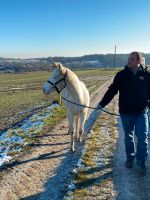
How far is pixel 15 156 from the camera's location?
9109mm

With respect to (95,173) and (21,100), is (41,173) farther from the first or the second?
(21,100)

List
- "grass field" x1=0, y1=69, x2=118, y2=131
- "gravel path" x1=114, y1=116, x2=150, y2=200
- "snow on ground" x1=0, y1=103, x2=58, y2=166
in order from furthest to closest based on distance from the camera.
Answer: "grass field" x1=0, y1=69, x2=118, y2=131
"snow on ground" x1=0, y1=103, x2=58, y2=166
"gravel path" x1=114, y1=116, x2=150, y2=200

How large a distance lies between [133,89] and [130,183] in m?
2.01

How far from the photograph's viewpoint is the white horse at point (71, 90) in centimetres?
889

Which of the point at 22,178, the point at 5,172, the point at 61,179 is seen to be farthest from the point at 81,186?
the point at 5,172

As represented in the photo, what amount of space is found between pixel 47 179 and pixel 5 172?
3.77ft

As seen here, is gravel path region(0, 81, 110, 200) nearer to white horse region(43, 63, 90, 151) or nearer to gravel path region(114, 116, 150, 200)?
white horse region(43, 63, 90, 151)

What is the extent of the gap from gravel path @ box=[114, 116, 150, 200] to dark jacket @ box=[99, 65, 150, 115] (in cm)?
137

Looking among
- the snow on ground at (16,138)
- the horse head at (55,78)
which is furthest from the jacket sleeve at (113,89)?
the snow on ground at (16,138)

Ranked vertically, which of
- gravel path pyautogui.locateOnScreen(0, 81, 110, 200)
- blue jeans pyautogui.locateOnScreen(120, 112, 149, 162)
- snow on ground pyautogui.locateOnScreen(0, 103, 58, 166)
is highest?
blue jeans pyautogui.locateOnScreen(120, 112, 149, 162)

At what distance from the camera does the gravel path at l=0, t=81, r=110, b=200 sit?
21.7 feet

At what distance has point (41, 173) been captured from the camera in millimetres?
7723

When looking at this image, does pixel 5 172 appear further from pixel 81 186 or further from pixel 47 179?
pixel 81 186

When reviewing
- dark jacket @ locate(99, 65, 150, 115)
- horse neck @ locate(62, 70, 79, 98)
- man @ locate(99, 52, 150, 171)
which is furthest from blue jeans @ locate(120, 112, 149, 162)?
horse neck @ locate(62, 70, 79, 98)
